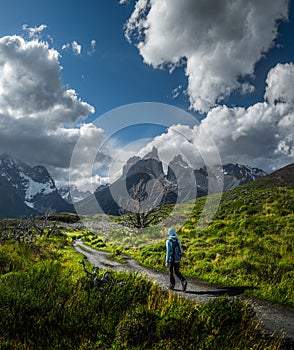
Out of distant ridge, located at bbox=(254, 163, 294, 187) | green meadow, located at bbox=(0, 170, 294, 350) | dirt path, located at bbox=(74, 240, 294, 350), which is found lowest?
dirt path, located at bbox=(74, 240, 294, 350)

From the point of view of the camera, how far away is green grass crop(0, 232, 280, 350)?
18.7 ft

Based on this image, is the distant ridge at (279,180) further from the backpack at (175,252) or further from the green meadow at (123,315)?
the green meadow at (123,315)

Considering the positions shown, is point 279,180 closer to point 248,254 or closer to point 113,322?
point 248,254

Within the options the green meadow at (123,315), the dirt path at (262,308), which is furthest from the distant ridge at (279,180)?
the green meadow at (123,315)

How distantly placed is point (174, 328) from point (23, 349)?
3.24 metres

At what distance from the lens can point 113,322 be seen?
651cm

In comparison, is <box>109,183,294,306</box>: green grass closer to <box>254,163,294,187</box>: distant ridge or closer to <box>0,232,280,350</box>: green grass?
<box>0,232,280,350</box>: green grass

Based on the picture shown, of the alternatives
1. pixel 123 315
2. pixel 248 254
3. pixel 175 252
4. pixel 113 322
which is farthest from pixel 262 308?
pixel 248 254

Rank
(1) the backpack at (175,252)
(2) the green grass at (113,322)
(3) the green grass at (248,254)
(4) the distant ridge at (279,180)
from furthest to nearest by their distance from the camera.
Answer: (4) the distant ridge at (279,180)
(3) the green grass at (248,254)
(1) the backpack at (175,252)
(2) the green grass at (113,322)

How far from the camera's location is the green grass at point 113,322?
5.69m

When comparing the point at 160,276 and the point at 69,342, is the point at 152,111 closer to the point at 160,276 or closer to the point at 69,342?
the point at 160,276

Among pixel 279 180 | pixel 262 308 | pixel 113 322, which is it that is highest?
pixel 279 180

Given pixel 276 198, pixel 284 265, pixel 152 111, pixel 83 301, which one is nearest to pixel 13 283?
pixel 83 301

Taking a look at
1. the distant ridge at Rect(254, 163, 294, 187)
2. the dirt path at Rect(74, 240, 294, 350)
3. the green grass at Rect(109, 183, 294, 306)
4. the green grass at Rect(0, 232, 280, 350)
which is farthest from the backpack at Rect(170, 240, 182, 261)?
the distant ridge at Rect(254, 163, 294, 187)
